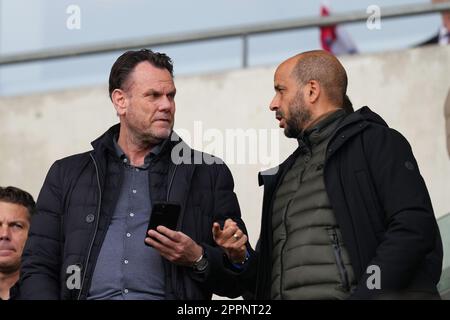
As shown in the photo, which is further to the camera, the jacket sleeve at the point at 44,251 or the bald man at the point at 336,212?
the jacket sleeve at the point at 44,251

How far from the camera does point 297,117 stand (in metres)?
6.06

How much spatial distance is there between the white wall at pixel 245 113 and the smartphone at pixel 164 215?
2.77 m

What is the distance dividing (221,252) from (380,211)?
818mm

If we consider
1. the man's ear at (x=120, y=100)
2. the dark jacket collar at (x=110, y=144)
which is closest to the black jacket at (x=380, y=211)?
the dark jacket collar at (x=110, y=144)

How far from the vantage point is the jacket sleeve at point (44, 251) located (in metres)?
5.89

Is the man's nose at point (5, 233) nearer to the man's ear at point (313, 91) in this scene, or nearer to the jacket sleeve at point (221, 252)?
the jacket sleeve at point (221, 252)

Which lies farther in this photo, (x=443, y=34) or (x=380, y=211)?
(x=443, y=34)

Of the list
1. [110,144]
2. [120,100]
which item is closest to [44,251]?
[110,144]

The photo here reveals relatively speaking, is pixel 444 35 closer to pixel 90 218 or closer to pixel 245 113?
pixel 245 113

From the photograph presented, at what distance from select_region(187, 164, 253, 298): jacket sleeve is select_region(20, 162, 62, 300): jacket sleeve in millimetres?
679

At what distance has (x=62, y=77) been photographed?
1048cm

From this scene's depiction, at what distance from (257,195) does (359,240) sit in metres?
4.01

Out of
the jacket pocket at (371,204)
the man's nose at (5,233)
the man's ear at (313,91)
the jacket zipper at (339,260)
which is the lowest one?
the jacket zipper at (339,260)

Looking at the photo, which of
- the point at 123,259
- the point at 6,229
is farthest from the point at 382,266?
the point at 6,229
